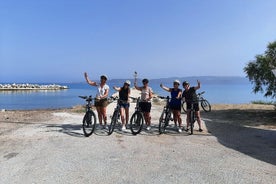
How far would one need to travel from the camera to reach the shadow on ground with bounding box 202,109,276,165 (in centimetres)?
876

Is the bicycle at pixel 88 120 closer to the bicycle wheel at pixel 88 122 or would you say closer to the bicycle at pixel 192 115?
the bicycle wheel at pixel 88 122

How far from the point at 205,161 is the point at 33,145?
4445 millimetres

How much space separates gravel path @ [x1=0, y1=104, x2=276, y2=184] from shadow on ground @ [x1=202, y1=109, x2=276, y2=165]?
31 centimetres

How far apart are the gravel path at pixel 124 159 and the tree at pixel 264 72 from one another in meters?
7.68

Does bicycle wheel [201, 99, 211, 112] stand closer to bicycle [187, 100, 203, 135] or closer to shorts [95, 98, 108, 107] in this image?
bicycle [187, 100, 203, 135]

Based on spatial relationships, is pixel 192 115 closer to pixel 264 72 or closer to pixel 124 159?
pixel 124 159

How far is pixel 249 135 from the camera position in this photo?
37.2ft

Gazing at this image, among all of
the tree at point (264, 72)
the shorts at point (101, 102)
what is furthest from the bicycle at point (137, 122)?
the tree at point (264, 72)

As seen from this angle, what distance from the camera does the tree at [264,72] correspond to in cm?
1697

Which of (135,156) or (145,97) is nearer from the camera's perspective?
(135,156)

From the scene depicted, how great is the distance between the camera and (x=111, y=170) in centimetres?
677

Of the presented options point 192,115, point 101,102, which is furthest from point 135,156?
point 192,115

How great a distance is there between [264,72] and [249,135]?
7.01 m

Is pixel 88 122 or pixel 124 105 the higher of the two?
pixel 124 105
